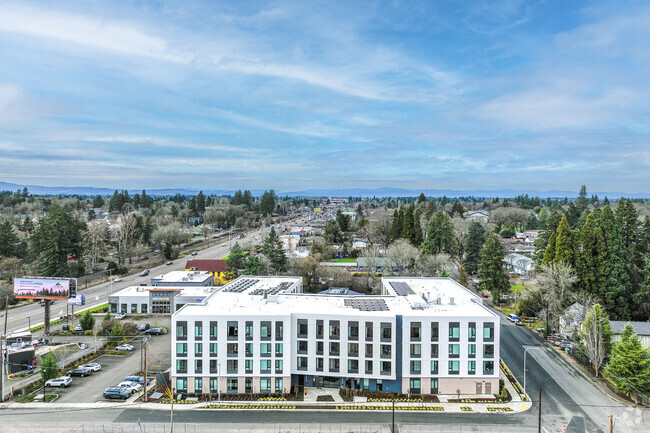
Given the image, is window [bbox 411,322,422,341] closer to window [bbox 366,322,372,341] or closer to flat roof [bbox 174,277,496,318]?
flat roof [bbox 174,277,496,318]

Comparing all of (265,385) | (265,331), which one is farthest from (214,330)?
(265,385)

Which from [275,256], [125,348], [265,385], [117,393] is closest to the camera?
[117,393]

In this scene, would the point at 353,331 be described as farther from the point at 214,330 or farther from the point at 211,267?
the point at 211,267

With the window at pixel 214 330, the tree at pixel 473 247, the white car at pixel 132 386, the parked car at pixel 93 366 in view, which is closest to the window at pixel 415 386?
the window at pixel 214 330

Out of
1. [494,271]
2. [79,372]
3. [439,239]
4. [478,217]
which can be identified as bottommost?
[79,372]

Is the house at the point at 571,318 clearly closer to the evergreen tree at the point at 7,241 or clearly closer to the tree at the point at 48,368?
the tree at the point at 48,368

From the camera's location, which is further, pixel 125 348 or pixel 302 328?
pixel 125 348

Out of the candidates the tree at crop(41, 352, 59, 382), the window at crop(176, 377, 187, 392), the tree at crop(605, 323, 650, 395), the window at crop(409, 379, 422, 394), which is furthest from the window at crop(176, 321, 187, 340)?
the tree at crop(605, 323, 650, 395)
